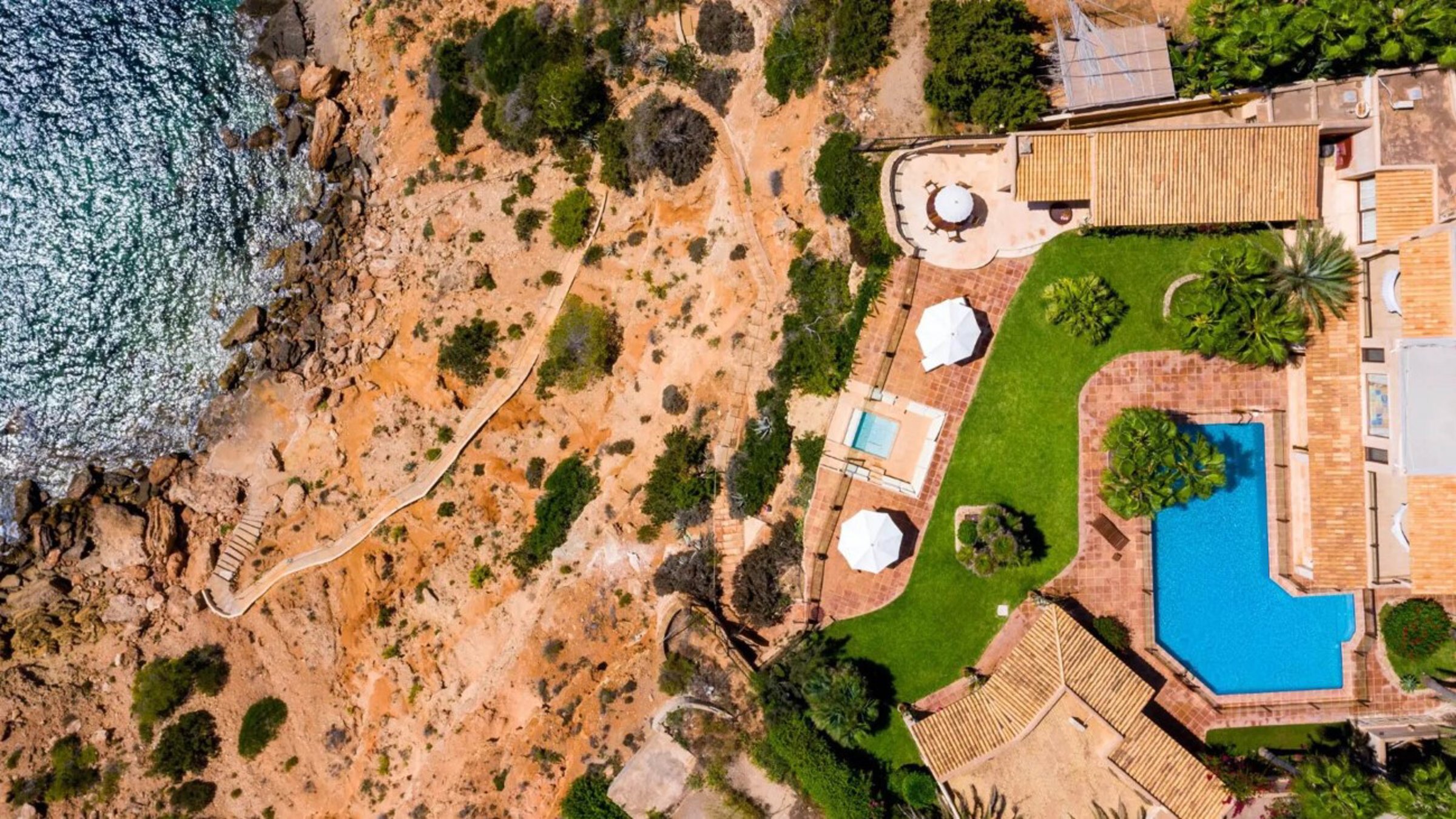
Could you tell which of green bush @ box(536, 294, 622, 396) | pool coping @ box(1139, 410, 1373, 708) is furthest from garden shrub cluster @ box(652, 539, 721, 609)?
pool coping @ box(1139, 410, 1373, 708)

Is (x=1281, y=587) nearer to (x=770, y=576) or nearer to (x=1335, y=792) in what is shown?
(x=1335, y=792)

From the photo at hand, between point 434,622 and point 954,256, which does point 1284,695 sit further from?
point 434,622

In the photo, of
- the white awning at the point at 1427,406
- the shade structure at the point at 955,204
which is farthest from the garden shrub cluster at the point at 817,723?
the white awning at the point at 1427,406

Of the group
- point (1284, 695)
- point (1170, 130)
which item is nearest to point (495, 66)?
point (1170, 130)

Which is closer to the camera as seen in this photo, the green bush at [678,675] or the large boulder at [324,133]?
the green bush at [678,675]

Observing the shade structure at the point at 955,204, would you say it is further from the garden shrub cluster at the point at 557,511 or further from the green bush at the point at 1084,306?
the garden shrub cluster at the point at 557,511

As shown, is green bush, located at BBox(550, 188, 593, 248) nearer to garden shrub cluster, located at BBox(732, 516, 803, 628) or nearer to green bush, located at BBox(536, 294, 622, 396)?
green bush, located at BBox(536, 294, 622, 396)
